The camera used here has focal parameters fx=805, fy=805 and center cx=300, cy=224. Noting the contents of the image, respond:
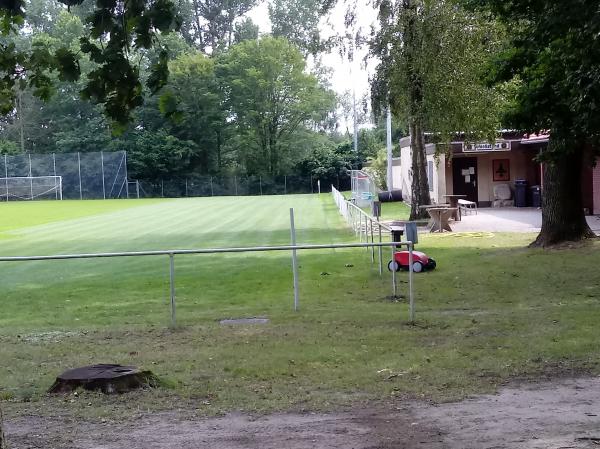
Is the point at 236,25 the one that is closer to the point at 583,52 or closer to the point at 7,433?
the point at 583,52

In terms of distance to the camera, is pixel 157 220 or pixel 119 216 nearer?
pixel 157 220

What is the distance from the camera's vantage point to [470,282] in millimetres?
16438

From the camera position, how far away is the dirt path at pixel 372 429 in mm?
5875

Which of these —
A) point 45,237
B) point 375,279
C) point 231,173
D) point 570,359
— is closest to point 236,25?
point 231,173

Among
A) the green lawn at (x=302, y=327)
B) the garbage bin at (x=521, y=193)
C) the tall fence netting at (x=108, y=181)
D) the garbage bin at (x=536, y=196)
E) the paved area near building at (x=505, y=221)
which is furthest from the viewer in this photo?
the tall fence netting at (x=108, y=181)

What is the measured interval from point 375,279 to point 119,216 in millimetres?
31421

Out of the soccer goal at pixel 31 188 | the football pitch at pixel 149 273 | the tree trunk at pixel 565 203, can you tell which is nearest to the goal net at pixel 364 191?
the football pitch at pixel 149 273

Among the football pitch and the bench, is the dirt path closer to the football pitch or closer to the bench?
the football pitch

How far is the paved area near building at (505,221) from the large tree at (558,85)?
4.17 meters

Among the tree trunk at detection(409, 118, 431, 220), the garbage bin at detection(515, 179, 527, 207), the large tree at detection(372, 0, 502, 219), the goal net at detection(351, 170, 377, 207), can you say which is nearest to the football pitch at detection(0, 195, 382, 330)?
the tree trunk at detection(409, 118, 431, 220)

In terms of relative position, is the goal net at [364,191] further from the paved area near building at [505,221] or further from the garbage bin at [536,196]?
the garbage bin at [536,196]

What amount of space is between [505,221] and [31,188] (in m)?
56.6

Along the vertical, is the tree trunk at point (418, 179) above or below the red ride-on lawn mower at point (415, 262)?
above

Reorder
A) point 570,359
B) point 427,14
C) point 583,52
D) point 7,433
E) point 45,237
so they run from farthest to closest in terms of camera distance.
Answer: point 45,237
point 427,14
point 583,52
point 570,359
point 7,433
